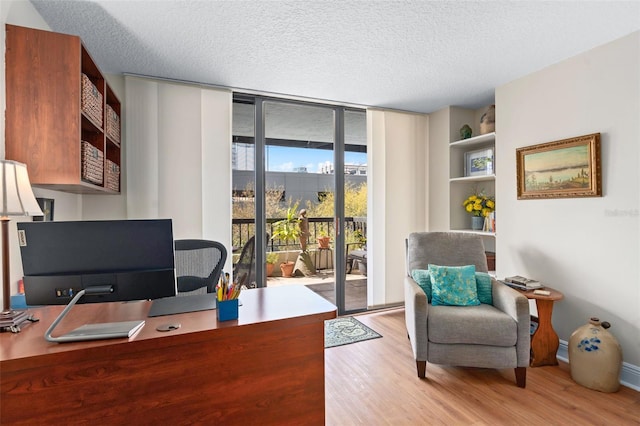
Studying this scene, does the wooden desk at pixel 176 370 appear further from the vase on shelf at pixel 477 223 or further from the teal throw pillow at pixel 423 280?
the vase on shelf at pixel 477 223

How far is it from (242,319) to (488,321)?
179 centimetres

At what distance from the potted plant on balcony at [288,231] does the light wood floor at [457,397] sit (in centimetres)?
Answer: 122

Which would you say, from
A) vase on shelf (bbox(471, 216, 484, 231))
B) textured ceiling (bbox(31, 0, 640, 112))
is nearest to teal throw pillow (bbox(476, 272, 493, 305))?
vase on shelf (bbox(471, 216, 484, 231))

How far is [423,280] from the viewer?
2.73 m

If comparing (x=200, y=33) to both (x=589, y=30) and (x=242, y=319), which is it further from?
(x=589, y=30)

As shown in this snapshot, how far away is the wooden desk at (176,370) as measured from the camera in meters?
1.05

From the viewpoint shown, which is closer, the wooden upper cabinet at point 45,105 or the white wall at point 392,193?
the wooden upper cabinet at point 45,105

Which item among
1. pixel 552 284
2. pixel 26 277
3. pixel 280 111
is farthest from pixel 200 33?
pixel 552 284

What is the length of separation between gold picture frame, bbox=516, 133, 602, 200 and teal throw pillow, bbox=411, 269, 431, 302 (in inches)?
48.0

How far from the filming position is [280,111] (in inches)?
140

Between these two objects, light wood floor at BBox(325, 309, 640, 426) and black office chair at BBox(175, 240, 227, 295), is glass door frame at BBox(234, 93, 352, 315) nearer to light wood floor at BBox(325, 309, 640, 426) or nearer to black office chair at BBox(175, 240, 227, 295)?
black office chair at BBox(175, 240, 227, 295)

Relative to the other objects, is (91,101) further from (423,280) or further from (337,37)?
(423,280)

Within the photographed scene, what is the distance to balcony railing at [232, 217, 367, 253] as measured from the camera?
3.36 meters

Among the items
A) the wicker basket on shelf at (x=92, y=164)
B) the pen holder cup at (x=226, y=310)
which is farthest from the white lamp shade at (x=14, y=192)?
the pen holder cup at (x=226, y=310)
